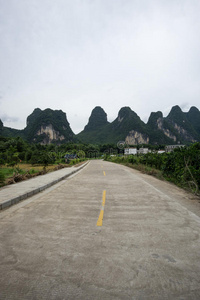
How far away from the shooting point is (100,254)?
248cm

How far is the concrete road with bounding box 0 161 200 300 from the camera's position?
184 centimetres

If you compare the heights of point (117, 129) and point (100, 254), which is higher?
point (117, 129)

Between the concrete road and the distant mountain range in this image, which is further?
the distant mountain range

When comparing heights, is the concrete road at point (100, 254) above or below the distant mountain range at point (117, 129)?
below

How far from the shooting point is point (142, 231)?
323 cm

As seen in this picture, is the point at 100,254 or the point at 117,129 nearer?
the point at 100,254

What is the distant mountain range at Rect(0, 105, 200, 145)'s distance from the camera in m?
137

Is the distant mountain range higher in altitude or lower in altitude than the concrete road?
higher

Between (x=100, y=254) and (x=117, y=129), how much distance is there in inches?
6527

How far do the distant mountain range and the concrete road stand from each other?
134496 mm

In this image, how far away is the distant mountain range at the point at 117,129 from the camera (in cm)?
13725

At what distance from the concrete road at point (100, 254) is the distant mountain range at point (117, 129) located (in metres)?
134

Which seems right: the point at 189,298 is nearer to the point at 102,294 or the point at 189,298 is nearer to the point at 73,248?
the point at 102,294

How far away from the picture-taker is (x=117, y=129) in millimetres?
166000
